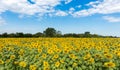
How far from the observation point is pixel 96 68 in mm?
7242

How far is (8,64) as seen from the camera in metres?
8.41

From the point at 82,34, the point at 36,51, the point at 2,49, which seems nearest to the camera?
the point at 36,51

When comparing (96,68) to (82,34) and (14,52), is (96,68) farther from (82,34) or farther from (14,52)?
(82,34)

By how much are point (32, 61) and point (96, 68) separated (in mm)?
1846

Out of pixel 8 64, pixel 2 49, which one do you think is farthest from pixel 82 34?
pixel 8 64

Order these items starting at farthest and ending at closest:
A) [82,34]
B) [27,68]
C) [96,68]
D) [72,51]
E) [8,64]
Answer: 1. [82,34]
2. [72,51]
3. [8,64]
4. [27,68]
5. [96,68]

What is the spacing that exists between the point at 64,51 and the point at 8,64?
5.44ft

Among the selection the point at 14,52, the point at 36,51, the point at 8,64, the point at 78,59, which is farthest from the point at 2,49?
the point at 78,59

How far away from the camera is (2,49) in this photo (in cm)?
1084

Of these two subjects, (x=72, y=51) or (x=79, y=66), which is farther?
(x=72, y=51)

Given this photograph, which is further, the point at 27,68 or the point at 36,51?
the point at 36,51

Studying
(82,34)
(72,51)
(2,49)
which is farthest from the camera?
(82,34)

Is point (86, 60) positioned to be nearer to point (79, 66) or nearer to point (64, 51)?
point (79, 66)

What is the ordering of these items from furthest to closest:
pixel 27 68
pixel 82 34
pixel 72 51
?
pixel 82 34
pixel 72 51
pixel 27 68
